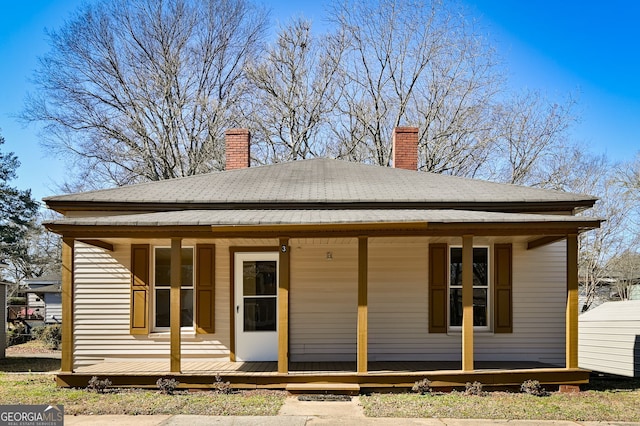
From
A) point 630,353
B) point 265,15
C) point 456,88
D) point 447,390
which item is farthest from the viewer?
point 265,15

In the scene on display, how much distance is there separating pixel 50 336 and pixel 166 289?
1163 centimetres

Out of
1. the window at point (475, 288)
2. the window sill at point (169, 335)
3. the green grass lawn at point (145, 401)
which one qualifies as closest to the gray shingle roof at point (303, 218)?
the window at point (475, 288)

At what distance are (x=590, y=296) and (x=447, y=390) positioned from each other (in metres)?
18.4

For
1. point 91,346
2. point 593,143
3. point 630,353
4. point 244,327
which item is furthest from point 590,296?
point 91,346

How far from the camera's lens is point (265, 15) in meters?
25.1

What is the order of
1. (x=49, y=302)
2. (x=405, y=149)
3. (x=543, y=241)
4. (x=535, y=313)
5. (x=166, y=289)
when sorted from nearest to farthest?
(x=543, y=241) < (x=535, y=313) < (x=166, y=289) < (x=405, y=149) < (x=49, y=302)

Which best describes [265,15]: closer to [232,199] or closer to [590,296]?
[232,199]

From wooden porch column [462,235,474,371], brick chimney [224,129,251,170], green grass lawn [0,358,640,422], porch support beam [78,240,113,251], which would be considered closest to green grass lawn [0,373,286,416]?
green grass lawn [0,358,640,422]

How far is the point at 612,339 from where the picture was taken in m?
10.1

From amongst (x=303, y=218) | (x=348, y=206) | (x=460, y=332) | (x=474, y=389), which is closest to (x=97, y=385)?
(x=303, y=218)

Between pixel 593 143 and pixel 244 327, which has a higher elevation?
pixel 593 143

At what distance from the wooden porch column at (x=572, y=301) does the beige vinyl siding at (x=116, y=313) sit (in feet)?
17.0

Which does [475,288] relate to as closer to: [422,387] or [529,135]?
[422,387]

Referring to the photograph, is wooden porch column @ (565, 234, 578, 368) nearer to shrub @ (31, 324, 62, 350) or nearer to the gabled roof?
the gabled roof
